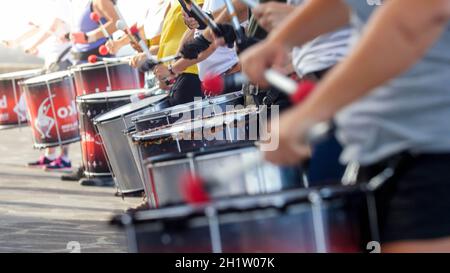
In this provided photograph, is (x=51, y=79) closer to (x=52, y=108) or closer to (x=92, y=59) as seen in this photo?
(x=52, y=108)

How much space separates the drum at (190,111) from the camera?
515 centimetres

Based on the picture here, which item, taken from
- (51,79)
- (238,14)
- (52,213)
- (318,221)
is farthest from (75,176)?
(318,221)

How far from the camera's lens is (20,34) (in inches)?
445

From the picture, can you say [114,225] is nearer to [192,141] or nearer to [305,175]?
[305,175]

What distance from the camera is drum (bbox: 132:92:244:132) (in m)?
5.15

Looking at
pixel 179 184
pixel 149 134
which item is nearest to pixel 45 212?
pixel 149 134

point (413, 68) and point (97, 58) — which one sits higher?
point (97, 58)

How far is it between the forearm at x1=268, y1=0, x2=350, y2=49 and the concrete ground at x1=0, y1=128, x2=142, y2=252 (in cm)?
359

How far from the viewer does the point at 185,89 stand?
6527 mm

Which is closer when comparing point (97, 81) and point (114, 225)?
point (114, 225)

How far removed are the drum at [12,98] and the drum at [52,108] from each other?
105 cm

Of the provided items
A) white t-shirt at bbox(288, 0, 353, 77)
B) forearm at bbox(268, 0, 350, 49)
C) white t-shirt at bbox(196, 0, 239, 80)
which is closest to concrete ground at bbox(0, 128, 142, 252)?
white t-shirt at bbox(196, 0, 239, 80)

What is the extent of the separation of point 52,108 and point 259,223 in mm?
7883
